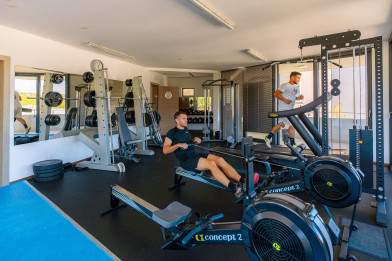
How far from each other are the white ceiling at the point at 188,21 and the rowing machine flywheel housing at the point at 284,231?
7.59ft

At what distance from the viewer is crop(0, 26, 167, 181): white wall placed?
3.23 m

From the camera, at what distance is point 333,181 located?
1.96 m

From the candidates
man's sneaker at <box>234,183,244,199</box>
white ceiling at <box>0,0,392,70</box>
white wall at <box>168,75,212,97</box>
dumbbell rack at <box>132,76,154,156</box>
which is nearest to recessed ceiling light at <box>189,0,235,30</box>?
white ceiling at <box>0,0,392,70</box>

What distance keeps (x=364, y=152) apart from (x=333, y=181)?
2.14 ft

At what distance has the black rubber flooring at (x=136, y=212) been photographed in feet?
5.47

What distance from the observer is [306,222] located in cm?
102

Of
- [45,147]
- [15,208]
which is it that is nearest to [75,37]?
[45,147]

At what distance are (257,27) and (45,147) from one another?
12.7 ft

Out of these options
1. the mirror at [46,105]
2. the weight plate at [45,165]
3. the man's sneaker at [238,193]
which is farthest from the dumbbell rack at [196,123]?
the man's sneaker at [238,193]

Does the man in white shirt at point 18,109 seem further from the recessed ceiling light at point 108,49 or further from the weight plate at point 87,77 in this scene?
the recessed ceiling light at point 108,49

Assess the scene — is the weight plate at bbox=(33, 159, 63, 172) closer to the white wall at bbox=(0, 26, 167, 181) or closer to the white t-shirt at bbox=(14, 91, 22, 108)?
the white wall at bbox=(0, 26, 167, 181)

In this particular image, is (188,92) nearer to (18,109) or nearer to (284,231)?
(18,109)

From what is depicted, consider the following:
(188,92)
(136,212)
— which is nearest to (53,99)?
(136,212)

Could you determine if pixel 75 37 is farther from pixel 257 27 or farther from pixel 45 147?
pixel 257 27
